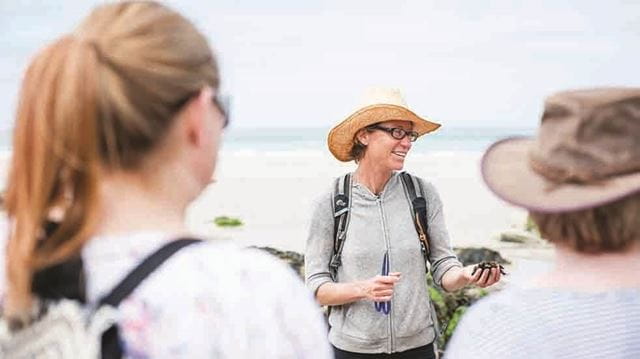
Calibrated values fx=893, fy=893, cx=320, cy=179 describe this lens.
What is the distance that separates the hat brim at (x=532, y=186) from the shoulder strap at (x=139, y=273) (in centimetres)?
68

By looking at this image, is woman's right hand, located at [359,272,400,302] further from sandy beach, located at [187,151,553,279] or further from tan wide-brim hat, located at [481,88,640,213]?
sandy beach, located at [187,151,553,279]

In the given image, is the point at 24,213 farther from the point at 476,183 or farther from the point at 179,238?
the point at 476,183

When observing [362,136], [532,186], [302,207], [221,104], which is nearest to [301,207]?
[302,207]

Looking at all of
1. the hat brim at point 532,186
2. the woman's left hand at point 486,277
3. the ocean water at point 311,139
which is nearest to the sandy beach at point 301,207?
the woman's left hand at point 486,277

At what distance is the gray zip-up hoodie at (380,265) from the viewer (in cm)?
365

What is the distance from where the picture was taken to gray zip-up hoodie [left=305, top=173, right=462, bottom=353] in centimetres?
365

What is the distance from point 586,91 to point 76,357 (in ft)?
3.48

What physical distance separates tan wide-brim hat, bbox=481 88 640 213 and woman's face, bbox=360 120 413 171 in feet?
6.94

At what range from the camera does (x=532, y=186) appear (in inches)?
68.7

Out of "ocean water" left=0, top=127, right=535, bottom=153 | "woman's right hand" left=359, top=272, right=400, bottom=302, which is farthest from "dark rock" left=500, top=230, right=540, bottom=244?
"ocean water" left=0, top=127, right=535, bottom=153

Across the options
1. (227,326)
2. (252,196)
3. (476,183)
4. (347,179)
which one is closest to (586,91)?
(227,326)

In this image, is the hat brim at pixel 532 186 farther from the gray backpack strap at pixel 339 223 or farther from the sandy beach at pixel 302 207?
the sandy beach at pixel 302 207

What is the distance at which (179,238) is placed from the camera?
1.43 metres

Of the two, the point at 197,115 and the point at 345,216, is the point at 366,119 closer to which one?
the point at 345,216
